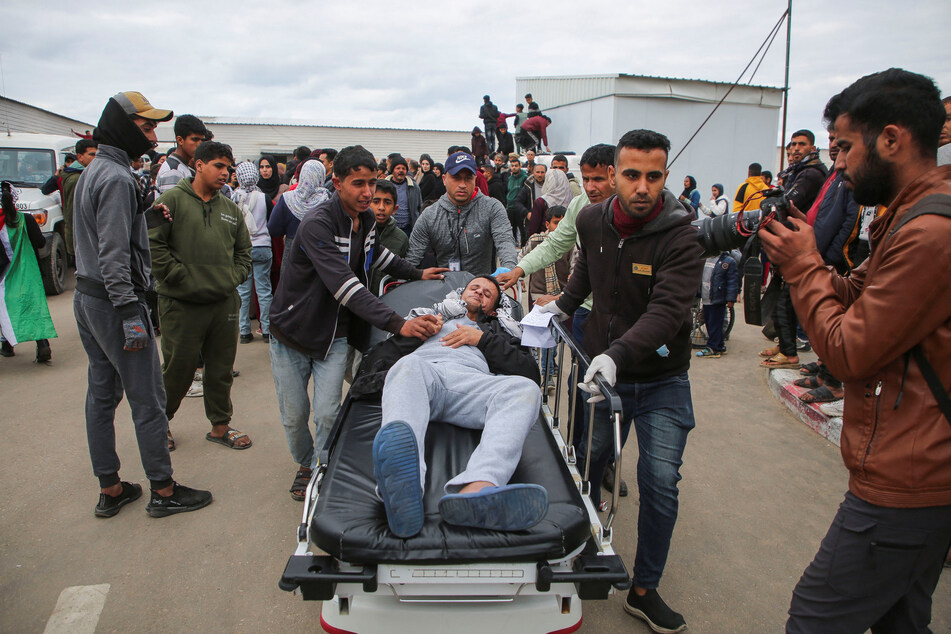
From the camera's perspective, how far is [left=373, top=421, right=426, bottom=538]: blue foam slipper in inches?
76.6

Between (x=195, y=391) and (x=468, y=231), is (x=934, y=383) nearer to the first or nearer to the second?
(x=468, y=231)

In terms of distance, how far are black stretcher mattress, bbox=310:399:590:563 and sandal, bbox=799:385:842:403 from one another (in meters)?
3.16

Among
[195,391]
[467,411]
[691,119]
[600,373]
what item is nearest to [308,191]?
[195,391]

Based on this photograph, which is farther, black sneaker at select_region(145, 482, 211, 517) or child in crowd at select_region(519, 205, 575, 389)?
child in crowd at select_region(519, 205, 575, 389)

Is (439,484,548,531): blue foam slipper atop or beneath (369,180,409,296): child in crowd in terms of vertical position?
beneath

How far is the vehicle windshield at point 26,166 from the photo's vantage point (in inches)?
386

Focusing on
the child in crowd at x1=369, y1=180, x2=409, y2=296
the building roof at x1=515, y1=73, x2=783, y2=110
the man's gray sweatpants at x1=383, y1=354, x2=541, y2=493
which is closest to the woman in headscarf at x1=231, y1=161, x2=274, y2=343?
the child in crowd at x1=369, y1=180, x2=409, y2=296

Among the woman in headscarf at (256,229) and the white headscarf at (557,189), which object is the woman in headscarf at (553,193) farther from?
the woman in headscarf at (256,229)

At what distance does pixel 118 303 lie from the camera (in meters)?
2.93

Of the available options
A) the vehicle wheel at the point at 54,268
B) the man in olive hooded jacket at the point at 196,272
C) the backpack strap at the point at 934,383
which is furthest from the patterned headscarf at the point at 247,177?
the backpack strap at the point at 934,383

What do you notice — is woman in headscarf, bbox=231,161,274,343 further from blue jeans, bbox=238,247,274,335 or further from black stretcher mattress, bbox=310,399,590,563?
black stretcher mattress, bbox=310,399,590,563

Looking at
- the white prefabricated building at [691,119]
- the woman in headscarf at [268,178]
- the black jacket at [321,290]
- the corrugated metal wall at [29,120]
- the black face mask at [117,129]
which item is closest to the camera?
the black face mask at [117,129]

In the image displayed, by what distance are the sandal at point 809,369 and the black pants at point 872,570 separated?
3848 mm

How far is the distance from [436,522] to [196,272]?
8.96 feet
